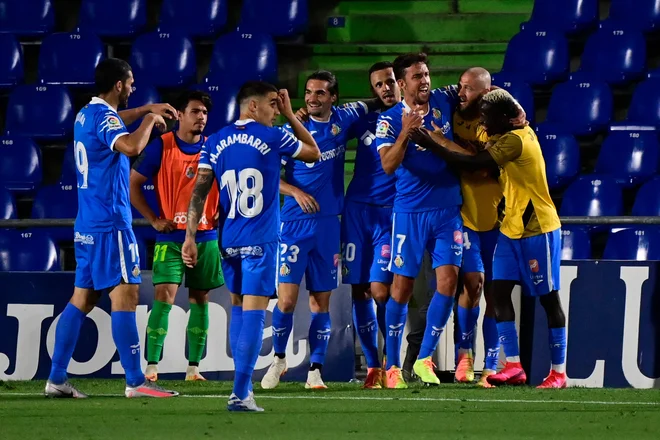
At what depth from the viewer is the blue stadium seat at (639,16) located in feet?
39.8

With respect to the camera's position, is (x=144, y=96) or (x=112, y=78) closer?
(x=112, y=78)

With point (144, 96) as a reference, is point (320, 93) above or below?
below

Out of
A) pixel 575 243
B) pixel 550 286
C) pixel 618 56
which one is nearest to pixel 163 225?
pixel 550 286

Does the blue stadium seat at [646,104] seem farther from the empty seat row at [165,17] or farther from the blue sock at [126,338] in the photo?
the blue sock at [126,338]

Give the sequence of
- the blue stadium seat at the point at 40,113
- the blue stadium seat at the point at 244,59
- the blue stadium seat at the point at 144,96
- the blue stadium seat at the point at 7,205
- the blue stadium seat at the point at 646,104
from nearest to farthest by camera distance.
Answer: the blue stadium seat at the point at 7,205, the blue stadium seat at the point at 646,104, the blue stadium seat at the point at 144,96, the blue stadium seat at the point at 40,113, the blue stadium seat at the point at 244,59

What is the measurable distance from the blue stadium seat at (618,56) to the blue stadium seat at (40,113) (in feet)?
17.2

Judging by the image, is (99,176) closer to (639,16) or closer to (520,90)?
(520,90)

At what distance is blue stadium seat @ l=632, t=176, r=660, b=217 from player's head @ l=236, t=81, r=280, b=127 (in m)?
4.93

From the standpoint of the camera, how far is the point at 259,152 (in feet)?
21.9

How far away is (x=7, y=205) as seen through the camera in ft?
37.6

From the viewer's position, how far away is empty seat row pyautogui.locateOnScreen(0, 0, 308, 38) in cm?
1260

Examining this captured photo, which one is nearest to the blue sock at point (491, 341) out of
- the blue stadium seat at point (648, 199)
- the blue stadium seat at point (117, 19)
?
the blue stadium seat at point (648, 199)

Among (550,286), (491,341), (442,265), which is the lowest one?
(491,341)

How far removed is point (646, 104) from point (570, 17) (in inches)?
54.1
